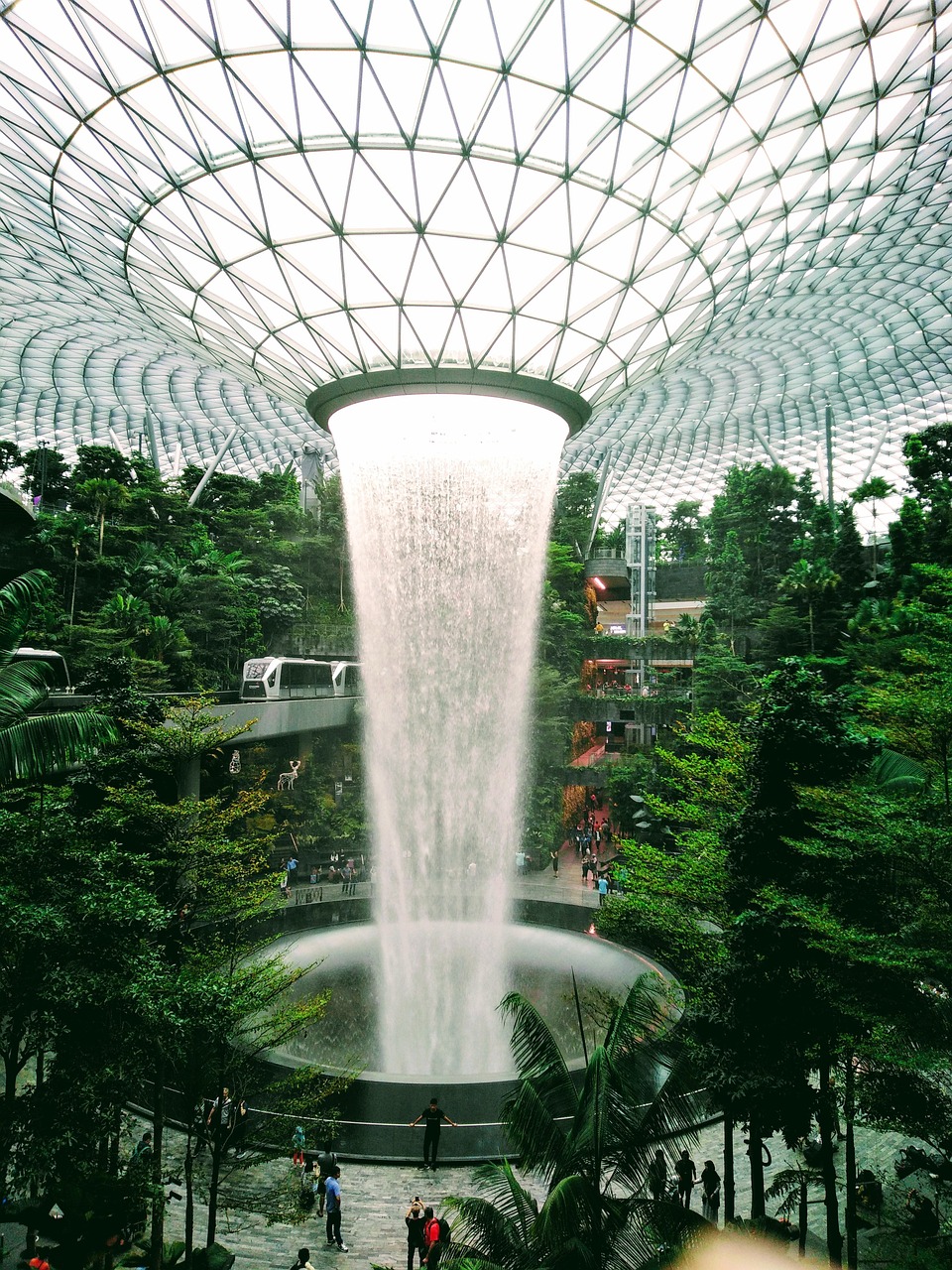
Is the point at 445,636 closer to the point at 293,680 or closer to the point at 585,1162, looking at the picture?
the point at 293,680

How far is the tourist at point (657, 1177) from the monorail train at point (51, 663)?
1177 cm

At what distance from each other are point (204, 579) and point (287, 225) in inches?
951

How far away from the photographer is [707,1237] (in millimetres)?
9367

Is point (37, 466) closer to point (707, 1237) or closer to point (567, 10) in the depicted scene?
point (567, 10)

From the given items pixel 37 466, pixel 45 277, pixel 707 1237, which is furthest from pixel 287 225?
pixel 37 466

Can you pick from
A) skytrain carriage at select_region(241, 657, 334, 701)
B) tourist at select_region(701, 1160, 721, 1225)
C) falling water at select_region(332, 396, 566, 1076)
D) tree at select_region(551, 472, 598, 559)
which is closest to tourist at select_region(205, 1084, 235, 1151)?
tourist at select_region(701, 1160, 721, 1225)

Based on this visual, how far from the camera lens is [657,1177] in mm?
10031

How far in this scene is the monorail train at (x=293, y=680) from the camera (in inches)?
1489

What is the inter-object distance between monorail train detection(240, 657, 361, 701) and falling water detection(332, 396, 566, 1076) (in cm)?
541

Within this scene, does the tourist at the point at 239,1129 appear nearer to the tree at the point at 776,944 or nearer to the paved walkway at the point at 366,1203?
the paved walkway at the point at 366,1203

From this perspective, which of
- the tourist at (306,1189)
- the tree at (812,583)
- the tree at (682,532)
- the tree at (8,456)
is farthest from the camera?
the tree at (682,532)

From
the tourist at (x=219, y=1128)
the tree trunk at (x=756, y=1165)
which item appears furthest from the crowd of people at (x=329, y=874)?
the tree trunk at (x=756, y=1165)

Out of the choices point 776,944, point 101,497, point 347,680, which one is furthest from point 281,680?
point 776,944

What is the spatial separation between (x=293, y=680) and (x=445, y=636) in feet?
33.2
